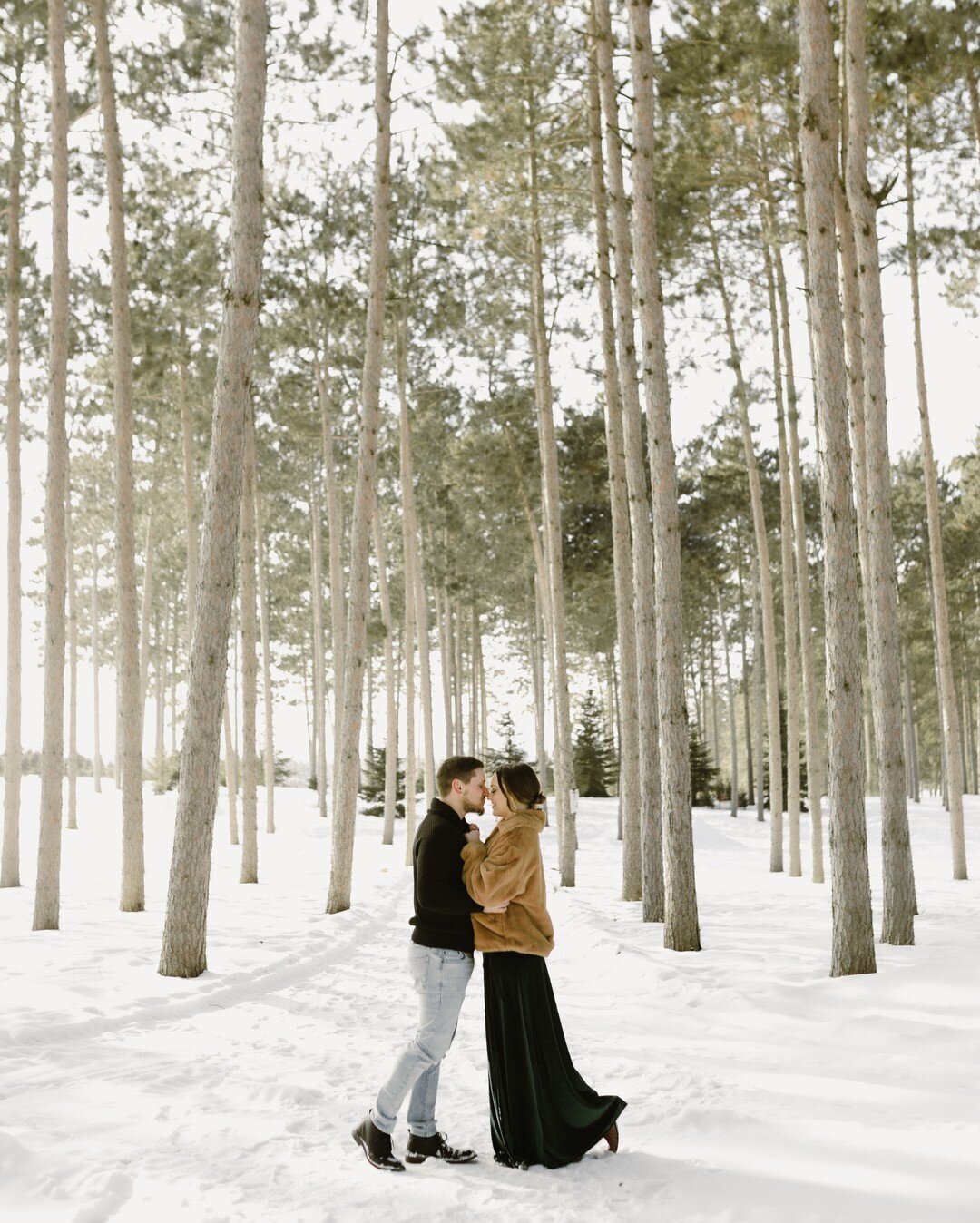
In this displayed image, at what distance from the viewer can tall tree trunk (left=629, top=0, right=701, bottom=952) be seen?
949 centimetres

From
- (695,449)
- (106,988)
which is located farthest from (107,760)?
(106,988)

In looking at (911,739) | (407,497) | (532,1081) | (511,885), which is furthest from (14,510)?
(911,739)

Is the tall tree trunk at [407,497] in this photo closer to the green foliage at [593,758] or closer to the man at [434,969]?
the man at [434,969]

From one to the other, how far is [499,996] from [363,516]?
29.8 ft

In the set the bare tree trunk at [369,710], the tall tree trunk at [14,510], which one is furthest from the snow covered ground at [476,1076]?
the bare tree trunk at [369,710]

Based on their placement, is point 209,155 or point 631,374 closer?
point 631,374

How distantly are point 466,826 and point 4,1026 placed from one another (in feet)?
11.7

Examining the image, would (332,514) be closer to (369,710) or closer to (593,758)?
(369,710)

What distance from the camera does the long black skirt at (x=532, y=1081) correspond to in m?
4.20

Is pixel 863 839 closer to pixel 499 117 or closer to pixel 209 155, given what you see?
pixel 499 117

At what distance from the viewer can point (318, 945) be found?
10234 mm

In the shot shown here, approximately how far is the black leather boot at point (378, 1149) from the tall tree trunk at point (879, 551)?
6.03 m

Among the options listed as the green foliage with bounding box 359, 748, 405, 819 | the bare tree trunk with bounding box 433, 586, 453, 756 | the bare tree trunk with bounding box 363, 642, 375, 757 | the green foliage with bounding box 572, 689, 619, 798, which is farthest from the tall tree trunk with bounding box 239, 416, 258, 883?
the green foliage with bounding box 572, 689, 619, 798

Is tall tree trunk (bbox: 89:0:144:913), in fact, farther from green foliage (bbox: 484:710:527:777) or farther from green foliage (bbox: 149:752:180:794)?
green foliage (bbox: 484:710:527:777)
